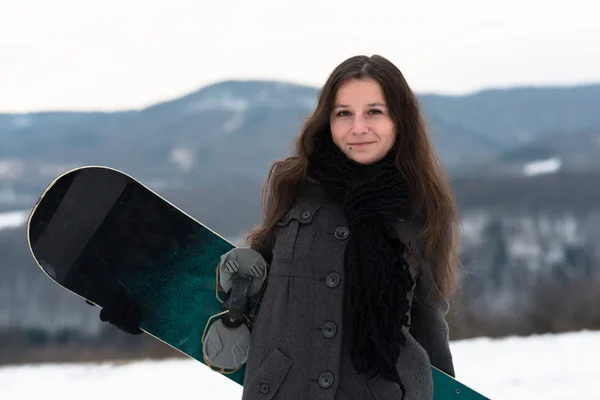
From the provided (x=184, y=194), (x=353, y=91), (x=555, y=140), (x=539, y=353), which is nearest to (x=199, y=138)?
(x=184, y=194)

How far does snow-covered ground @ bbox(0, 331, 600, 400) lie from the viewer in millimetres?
3166

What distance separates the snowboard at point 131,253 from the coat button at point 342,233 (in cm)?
41

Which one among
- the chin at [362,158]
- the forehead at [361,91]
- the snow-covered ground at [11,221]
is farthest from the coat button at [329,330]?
the snow-covered ground at [11,221]

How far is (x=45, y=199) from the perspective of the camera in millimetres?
1766

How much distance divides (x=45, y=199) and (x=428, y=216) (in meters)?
1.00

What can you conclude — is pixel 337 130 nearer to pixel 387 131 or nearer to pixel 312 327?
pixel 387 131

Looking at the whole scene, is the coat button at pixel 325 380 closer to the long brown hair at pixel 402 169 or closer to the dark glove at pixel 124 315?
the long brown hair at pixel 402 169

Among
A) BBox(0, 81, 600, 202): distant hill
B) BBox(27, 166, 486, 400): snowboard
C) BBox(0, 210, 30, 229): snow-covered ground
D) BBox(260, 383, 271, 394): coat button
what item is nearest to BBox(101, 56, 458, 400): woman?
BBox(260, 383, 271, 394): coat button

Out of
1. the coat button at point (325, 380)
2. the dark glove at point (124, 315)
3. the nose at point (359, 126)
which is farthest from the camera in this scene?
the dark glove at point (124, 315)

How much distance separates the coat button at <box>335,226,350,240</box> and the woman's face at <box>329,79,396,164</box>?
0.60 ft

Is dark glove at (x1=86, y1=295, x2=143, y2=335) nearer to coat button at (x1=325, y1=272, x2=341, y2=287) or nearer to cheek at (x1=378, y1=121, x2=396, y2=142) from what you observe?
coat button at (x1=325, y1=272, x2=341, y2=287)

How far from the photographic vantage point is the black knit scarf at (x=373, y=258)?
56.3 inches

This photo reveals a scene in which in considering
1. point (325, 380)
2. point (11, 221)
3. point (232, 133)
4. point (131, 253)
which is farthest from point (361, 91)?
point (232, 133)

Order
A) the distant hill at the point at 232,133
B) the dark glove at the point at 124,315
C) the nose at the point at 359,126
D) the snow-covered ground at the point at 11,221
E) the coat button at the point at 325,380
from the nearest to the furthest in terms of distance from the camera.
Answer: the coat button at the point at 325,380, the nose at the point at 359,126, the dark glove at the point at 124,315, the snow-covered ground at the point at 11,221, the distant hill at the point at 232,133
